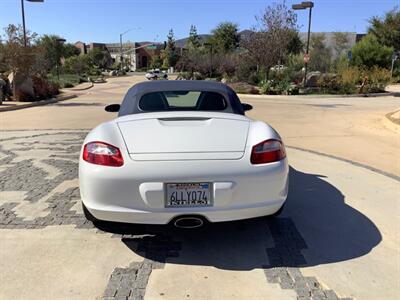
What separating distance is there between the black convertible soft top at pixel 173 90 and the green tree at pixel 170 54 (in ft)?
290

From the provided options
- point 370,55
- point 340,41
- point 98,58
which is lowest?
point 98,58

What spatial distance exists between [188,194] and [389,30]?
52764 mm

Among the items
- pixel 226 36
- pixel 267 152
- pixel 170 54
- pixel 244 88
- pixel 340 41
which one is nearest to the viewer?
pixel 267 152

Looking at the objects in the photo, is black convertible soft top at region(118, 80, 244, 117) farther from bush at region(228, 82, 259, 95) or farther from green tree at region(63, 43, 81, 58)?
green tree at region(63, 43, 81, 58)

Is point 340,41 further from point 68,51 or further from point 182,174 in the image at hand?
point 182,174

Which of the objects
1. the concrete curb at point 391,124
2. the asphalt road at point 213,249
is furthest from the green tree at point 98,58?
the asphalt road at point 213,249

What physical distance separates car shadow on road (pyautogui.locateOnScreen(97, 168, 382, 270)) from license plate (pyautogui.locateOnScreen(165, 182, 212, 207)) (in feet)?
0.85

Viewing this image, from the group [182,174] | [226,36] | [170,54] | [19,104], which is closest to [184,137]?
[182,174]

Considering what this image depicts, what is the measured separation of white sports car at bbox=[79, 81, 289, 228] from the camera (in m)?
3.23

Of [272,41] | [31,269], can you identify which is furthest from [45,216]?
[272,41]

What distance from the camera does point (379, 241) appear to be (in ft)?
12.9

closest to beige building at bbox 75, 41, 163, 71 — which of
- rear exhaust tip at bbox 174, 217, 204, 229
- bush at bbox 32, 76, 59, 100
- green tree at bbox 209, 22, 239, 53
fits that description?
green tree at bbox 209, 22, 239, 53

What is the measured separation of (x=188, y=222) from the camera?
3.34 metres

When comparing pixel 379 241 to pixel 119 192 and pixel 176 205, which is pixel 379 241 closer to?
pixel 176 205
